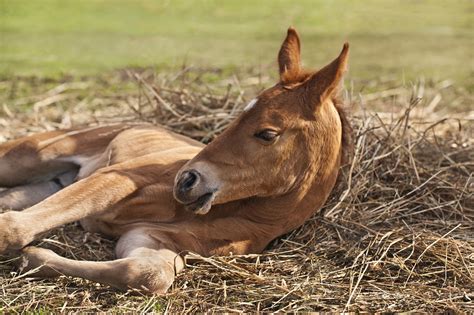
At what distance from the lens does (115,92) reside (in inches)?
473

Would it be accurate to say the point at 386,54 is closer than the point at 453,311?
No

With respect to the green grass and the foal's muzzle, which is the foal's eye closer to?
the foal's muzzle

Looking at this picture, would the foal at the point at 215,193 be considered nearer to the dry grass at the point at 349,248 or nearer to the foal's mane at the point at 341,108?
the foal's mane at the point at 341,108

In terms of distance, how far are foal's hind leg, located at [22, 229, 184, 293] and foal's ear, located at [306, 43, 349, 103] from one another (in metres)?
1.41

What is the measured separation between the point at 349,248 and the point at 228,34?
12.5m

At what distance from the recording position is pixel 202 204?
5570 millimetres

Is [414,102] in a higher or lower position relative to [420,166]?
higher

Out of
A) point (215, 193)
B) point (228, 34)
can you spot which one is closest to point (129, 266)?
point (215, 193)

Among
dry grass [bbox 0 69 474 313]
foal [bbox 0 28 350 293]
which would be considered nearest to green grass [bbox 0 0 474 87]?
dry grass [bbox 0 69 474 313]

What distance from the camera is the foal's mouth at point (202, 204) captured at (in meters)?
5.56

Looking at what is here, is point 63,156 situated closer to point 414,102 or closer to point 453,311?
point 414,102

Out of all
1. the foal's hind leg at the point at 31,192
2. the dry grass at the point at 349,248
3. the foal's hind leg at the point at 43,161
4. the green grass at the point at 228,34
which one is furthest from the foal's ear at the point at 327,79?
the green grass at the point at 228,34

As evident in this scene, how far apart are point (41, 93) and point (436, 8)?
46.1 ft

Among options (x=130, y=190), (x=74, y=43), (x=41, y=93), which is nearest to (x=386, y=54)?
(x=74, y=43)
